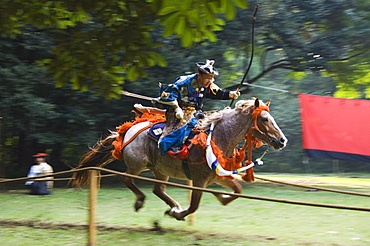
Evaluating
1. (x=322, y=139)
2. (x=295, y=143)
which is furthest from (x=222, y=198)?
(x=295, y=143)

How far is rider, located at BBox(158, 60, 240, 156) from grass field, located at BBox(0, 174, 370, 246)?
1.29 metres

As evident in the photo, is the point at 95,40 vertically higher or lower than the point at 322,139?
higher

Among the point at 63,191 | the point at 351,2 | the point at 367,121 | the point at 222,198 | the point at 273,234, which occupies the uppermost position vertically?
the point at 351,2

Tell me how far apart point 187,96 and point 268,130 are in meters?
1.29

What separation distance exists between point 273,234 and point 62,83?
3.39 m

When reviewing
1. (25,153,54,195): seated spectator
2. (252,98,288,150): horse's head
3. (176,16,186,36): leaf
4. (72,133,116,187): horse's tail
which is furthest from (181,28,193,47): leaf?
(25,153,54,195): seated spectator

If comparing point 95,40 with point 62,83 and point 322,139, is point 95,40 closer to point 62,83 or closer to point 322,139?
point 62,83

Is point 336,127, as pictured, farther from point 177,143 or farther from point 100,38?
point 100,38

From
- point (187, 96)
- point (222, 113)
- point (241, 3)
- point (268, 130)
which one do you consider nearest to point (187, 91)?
point (187, 96)

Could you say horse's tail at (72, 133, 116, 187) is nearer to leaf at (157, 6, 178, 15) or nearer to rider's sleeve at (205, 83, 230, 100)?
rider's sleeve at (205, 83, 230, 100)

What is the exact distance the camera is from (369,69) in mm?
14617

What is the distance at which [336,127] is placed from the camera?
12422 mm

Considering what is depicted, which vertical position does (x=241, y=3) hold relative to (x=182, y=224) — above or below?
above

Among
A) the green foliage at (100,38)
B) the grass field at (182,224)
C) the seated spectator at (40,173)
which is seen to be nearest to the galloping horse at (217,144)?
the grass field at (182,224)
